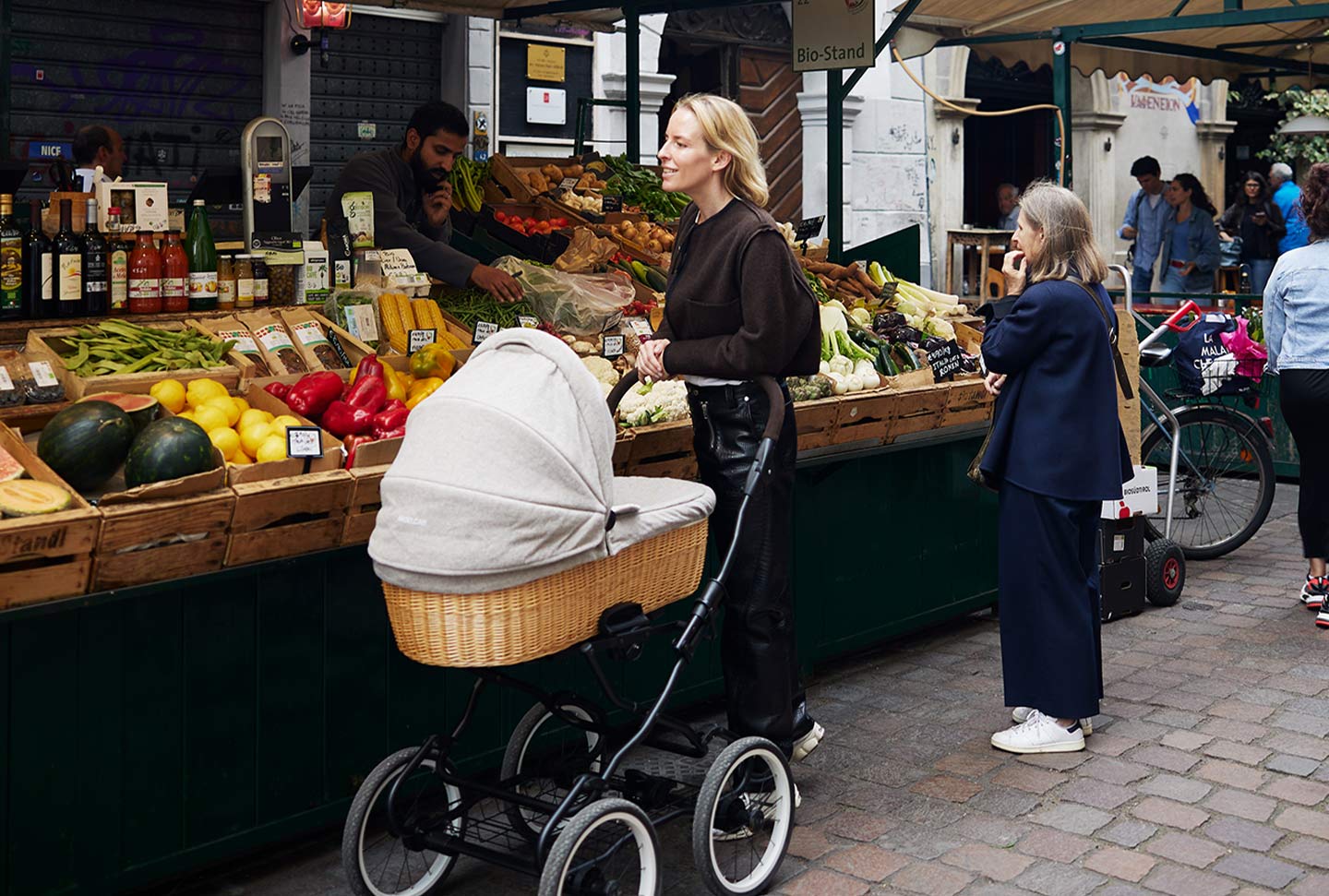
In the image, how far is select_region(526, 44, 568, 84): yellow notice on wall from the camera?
13.1m

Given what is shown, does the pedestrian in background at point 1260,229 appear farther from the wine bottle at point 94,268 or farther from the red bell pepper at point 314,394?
the wine bottle at point 94,268

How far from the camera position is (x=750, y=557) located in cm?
447

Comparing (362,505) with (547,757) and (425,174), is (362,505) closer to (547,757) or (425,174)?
(547,757)

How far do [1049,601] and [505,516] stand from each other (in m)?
2.51

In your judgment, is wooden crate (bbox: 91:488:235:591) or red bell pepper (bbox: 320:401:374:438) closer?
wooden crate (bbox: 91:488:235:591)

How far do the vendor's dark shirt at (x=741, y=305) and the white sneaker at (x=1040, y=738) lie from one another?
Answer: 1704 millimetres

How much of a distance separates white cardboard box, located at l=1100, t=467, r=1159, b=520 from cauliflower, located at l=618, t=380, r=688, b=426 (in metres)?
2.57

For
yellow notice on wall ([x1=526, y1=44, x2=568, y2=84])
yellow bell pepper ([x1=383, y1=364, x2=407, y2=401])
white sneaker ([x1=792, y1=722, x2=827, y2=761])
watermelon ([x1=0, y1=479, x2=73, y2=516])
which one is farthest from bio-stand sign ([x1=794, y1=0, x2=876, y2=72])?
yellow notice on wall ([x1=526, y1=44, x2=568, y2=84])

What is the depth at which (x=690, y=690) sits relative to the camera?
5.51 meters

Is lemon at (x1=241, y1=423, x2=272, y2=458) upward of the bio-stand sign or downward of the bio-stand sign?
downward

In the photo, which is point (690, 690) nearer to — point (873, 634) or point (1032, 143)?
point (873, 634)

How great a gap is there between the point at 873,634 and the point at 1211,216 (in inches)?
386

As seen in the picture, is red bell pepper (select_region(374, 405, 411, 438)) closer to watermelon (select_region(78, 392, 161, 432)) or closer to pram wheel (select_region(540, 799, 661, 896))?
watermelon (select_region(78, 392, 161, 432))

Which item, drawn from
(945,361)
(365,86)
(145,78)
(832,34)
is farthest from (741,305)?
(365,86)
